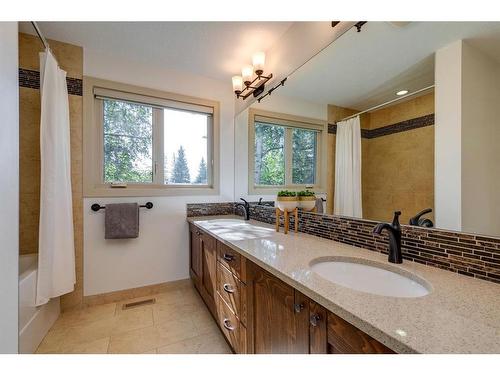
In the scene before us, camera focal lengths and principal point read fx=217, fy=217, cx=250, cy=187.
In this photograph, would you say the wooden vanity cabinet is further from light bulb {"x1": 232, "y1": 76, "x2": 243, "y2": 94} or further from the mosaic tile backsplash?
light bulb {"x1": 232, "y1": 76, "x2": 243, "y2": 94}

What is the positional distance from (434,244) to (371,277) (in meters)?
0.27

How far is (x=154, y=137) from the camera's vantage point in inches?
89.0

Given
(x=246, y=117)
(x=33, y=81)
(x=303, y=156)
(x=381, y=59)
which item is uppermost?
(x=33, y=81)

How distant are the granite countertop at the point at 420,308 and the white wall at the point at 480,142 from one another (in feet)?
0.73

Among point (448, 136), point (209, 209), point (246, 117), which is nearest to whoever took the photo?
point (448, 136)

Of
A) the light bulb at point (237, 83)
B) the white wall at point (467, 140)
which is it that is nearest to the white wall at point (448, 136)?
the white wall at point (467, 140)

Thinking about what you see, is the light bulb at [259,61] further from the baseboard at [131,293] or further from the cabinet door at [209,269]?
the baseboard at [131,293]

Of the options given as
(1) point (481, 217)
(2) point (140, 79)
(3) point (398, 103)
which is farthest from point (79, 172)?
(1) point (481, 217)

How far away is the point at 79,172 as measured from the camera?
193cm

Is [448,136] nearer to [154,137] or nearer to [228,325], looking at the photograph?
[228,325]

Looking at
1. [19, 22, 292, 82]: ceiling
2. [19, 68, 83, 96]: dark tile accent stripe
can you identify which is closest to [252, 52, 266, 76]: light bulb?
[19, 22, 292, 82]: ceiling

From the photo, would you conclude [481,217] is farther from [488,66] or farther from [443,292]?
[488,66]

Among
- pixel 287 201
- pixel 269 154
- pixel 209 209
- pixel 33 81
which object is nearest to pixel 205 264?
pixel 209 209

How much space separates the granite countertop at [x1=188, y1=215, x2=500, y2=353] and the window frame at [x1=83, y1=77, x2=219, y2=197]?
1.63 m
